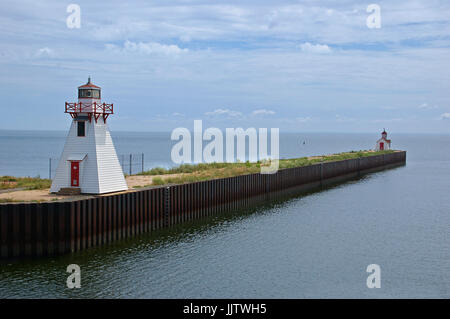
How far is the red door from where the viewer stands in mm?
28281

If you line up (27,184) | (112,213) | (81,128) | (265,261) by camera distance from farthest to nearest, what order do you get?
(27,184), (81,128), (112,213), (265,261)

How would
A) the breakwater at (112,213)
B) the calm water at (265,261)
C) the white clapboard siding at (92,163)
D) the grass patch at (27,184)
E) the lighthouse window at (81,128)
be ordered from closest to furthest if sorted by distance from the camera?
the calm water at (265,261) < the breakwater at (112,213) < the white clapboard siding at (92,163) < the lighthouse window at (81,128) < the grass patch at (27,184)

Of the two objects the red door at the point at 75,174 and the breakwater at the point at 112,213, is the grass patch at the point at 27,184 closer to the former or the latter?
the red door at the point at 75,174

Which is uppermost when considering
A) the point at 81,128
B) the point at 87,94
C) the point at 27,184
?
the point at 87,94

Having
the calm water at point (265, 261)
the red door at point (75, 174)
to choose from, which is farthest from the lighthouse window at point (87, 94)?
the calm water at point (265, 261)

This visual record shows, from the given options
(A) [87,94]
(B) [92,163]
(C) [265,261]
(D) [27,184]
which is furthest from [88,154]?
(C) [265,261]

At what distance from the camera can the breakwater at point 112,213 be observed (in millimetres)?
21969

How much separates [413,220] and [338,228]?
7.25 metres

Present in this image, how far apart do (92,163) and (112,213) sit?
4142 mm

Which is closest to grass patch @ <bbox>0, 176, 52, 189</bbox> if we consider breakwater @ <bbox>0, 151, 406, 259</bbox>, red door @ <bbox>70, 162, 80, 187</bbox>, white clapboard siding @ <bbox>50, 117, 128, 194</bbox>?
white clapboard siding @ <bbox>50, 117, 128, 194</bbox>

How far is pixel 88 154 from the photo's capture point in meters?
28.6

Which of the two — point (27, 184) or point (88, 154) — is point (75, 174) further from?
point (27, 184)

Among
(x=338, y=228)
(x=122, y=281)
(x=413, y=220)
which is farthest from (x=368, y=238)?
(x=122, y=281)

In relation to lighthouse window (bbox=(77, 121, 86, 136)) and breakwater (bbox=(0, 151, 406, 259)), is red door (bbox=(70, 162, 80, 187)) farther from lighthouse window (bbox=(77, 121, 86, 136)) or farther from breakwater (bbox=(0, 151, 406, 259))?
breakwater (bbox=(0, 151, 406, 259))
